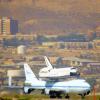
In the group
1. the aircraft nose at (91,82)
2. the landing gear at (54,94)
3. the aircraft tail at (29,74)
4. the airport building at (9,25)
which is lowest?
the landing gear at (54,94)

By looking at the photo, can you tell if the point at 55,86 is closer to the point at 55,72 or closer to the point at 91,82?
the point at 55,72

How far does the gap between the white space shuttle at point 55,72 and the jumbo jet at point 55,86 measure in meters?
0.51

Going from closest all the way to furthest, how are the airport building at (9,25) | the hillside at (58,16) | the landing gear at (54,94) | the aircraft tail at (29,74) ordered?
the landing gear at (54,94) → the aircraft tail at (29,74) → the airport building at (9,25) → the hillside at (58,16)

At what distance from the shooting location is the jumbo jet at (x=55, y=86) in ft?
104

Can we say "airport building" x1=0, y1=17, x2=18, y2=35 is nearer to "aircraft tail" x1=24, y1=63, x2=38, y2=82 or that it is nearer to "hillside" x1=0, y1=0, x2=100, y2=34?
"hillside" x1=0, y1=0, x2=100, y2=34

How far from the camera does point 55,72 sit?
34.9m

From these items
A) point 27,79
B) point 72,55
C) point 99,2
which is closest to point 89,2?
point 99,2

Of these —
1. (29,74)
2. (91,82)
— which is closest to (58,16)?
(29,74)

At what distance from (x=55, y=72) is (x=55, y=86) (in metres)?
1.85

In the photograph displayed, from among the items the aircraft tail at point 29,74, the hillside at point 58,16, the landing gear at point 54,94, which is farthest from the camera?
the hillside at point 58,16

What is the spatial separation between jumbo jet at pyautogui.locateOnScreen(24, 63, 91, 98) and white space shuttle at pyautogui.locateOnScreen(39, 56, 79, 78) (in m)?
0.51

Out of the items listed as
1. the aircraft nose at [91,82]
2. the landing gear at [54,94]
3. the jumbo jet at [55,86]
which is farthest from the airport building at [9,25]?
the landing gear at [54,94]

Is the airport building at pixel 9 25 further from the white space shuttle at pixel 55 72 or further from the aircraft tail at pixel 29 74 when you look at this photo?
the white space shuttle at pixel 55 72

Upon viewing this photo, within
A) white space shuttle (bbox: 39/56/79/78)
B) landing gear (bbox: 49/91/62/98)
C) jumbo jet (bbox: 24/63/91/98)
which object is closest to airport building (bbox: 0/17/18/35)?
jumbo jet (bbox: 24/63/91/98)
